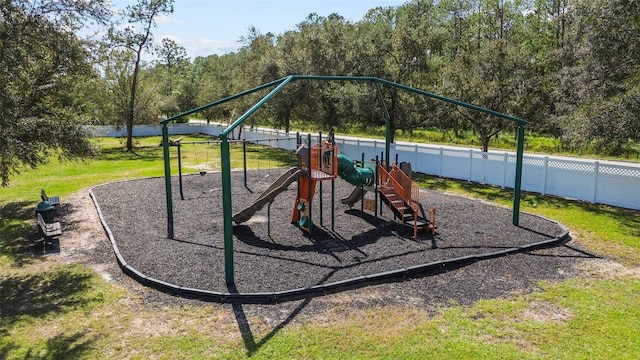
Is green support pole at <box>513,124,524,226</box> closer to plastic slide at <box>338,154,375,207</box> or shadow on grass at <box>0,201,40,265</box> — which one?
plastic slide at <box>338,154,375,207</box>

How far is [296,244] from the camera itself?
35.6ft

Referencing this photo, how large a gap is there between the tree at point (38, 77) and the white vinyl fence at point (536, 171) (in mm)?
4680

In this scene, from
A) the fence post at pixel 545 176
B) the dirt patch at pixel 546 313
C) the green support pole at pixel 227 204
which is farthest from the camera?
the fence post at pixel 545 176

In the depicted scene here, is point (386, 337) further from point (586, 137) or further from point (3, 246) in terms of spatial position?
point (586, 137)

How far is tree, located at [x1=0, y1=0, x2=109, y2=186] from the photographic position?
9.45 m

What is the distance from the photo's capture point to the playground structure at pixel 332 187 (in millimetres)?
11695

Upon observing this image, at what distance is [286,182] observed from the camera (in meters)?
11.8

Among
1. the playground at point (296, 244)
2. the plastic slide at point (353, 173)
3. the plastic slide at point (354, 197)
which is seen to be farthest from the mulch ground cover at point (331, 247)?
the plastic slide at point (353, 173)

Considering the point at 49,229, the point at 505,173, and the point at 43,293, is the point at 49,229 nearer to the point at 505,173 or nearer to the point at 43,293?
the point at 43,293

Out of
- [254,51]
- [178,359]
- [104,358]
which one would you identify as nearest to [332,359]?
[178,359]

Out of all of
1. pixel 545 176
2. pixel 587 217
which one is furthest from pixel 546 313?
pixel 545 176

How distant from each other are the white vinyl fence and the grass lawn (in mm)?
5651

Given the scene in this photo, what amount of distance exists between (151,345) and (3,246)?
716 centimetres

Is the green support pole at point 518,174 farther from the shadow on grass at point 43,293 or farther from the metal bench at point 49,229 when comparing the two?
the metal bench at point 49,229
